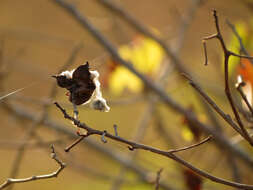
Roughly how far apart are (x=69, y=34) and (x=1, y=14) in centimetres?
57

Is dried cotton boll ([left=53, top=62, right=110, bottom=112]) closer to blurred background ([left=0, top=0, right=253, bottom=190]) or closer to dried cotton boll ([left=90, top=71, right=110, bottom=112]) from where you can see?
dried cotton boll ([left=90, top=71, right=110, bottom=112])

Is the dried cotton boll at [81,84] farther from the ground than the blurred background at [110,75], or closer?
closer

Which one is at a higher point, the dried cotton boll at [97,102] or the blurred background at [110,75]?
the blurred background at [110,75]

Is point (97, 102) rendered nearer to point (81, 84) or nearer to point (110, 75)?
point (81, 84)

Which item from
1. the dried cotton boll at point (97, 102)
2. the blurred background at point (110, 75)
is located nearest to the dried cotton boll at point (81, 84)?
the dried cotton boll at point (97, 102)

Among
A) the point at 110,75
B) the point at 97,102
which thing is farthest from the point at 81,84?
the point at 110,75

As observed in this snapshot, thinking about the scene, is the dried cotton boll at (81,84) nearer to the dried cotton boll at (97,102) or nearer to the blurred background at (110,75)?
the dried cotton boll at (97,102)

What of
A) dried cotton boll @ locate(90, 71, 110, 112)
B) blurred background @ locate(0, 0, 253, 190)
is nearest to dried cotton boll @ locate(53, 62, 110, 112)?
dried cotton boll @ locate(90, 71, 110, 112)

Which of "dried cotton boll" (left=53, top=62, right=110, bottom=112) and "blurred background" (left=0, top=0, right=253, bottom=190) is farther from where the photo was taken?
"blurred background" (left=0, top=0, right=253, bottom=190)

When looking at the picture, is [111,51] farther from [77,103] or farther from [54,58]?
[54,58]

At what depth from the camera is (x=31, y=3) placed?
3.81 metres

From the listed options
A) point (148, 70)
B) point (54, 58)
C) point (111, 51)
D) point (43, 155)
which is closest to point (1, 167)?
point (43, 155)

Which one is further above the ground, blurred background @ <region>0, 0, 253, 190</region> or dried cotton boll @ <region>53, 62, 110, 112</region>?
blurred background @ <region>0, 0, 253, 190</region>

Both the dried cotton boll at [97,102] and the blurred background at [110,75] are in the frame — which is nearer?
the dried cotton boll at [97,102]
